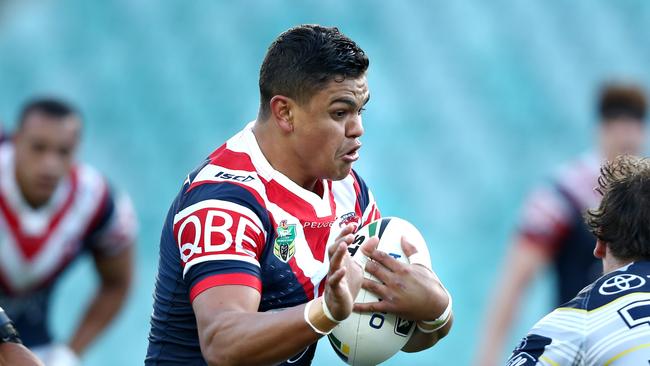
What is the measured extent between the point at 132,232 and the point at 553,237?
8.50ft

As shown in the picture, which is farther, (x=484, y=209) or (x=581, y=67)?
(x=581, y=67)

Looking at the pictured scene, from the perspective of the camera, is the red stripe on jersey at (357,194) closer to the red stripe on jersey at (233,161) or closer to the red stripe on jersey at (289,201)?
the red stripe on jersey at (289,201)

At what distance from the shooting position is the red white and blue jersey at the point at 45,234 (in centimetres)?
729

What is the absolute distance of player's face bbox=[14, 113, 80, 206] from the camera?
723cm

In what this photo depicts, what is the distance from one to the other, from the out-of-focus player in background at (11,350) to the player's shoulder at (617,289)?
1.64 meters

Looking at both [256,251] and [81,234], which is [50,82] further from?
[256,251]

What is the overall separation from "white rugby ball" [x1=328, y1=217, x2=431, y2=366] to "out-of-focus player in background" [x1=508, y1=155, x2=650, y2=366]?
0.54 meters

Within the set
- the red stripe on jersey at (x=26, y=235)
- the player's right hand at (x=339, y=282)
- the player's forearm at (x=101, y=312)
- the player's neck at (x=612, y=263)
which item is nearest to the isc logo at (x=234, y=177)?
the player's right hand at (x=339, y=282)

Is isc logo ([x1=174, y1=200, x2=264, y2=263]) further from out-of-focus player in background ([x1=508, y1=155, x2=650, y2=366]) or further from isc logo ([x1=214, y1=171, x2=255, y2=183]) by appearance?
out-of-focus player in background ([x1=508, y1=155, x2=650, y2=366])

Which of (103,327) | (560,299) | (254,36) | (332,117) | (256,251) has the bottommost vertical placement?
(560,299)

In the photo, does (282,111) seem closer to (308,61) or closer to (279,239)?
(308,61)

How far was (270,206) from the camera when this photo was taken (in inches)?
157

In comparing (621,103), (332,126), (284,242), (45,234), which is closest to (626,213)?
(332,126)

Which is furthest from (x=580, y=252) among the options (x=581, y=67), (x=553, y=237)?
(x=581, y=67)
